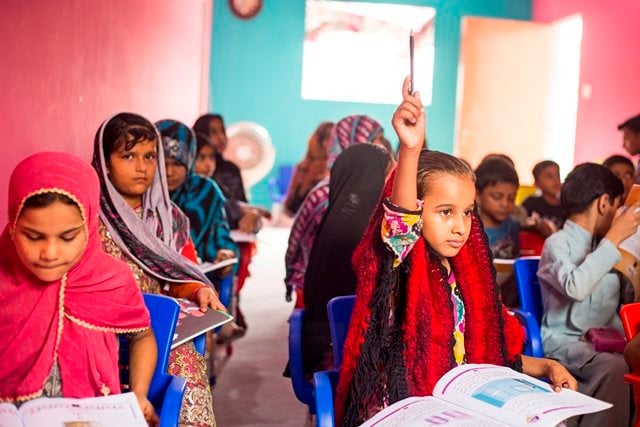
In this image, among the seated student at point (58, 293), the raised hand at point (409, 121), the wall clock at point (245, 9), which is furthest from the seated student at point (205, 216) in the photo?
the wall clock at point (245, 9)

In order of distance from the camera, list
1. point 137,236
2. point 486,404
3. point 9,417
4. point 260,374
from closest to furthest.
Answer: point 9,417, point 486,404, point 137,236, point 260,374

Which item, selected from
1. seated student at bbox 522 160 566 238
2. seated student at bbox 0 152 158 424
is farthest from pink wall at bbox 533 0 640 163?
seated student at bbox 0 152 158 424

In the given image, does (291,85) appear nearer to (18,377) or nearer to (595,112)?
(595,112)

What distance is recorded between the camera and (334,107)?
11633 mm

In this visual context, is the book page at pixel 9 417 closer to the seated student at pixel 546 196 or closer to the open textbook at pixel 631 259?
the open textbook at pixel 631 259

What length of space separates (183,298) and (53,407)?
1034 millimetres

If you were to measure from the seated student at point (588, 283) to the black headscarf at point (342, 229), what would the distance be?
652 millimetres

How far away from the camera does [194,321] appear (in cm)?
230

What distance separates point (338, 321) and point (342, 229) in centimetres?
67

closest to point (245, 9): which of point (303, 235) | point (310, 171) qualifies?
point (310, 171)

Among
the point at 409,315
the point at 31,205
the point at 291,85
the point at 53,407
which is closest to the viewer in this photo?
the point at 53,407

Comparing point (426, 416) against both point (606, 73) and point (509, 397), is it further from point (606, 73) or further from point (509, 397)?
point (606, 73)

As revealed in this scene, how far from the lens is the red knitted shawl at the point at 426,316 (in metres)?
1.91

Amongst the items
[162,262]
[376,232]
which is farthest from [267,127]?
[376,232]
